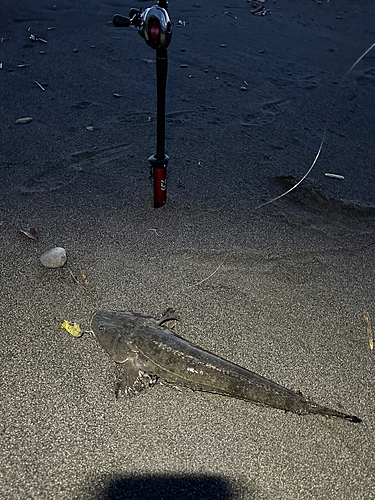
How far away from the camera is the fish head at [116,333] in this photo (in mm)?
2287

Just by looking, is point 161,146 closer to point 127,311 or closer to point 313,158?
point 127,311

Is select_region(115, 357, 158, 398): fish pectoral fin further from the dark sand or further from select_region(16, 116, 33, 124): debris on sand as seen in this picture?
select_region(16, 116, 33, 124): debris on sand

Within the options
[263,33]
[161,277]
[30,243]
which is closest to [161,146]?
[161,277]

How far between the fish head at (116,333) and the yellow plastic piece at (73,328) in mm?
79

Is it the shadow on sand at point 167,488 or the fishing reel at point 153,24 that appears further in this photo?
the fishing reel at point 153,24

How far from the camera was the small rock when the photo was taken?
2707 mm

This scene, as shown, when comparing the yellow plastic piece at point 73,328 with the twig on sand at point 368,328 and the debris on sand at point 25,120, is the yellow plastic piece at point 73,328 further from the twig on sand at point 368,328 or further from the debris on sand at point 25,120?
the debris on sand at point 25,120

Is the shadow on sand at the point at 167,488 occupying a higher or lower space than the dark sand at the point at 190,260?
lower

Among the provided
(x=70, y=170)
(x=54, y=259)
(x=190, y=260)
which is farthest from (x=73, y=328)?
(x=70, y=170)

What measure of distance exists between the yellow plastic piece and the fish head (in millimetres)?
79

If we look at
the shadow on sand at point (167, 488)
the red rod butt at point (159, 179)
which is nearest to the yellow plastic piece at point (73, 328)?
the shadow on sand at point (167, 488)

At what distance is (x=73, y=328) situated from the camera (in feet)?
7.69

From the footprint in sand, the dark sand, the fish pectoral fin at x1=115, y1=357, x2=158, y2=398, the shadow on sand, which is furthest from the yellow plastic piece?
the footprint in sand

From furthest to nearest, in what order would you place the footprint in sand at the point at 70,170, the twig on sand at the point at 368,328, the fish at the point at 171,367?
1. the footprint in sand at the point at 70,170
2. the twig on sand at the point at 368,328
3. the fish at the point at 171,367
